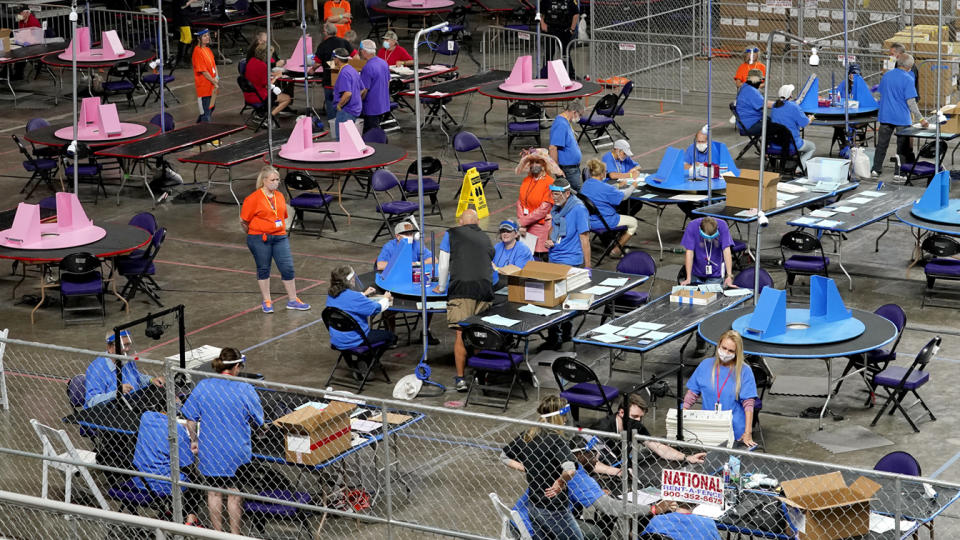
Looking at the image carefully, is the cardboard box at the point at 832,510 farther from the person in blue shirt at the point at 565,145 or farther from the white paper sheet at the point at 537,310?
the person in blue shirt at the point at 565,145

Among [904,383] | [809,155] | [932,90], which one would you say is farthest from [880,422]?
[932,90]

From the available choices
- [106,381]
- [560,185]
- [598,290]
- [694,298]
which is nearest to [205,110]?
[560,185]

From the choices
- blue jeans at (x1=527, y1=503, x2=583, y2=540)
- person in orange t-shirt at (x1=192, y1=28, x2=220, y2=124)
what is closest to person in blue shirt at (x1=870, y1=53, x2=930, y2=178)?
person in orange t-shirt at (x1=192, y1=28, x2=220, y2=124)

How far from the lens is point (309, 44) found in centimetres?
2730

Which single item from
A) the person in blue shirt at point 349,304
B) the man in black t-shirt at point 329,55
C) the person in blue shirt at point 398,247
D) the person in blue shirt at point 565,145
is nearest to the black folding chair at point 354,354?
the person in blue shirt at point 349,304

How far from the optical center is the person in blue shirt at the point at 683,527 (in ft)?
32.7

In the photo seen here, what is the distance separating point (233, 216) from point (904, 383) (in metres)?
11.2

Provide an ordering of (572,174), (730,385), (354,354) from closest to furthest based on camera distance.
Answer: (730,385), (354,354), (572,174)

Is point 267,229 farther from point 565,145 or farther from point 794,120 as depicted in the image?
point 794,120

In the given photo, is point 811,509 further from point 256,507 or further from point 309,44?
point 309,44

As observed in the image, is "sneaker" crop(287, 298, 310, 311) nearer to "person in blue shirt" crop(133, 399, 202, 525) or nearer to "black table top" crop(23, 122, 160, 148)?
"person in blue shirt" crop(133, 399, 202, 525)

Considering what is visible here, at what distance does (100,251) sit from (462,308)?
4.81 meters

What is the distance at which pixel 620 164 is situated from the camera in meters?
19.5

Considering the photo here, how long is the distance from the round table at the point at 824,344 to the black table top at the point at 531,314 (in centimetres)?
127
